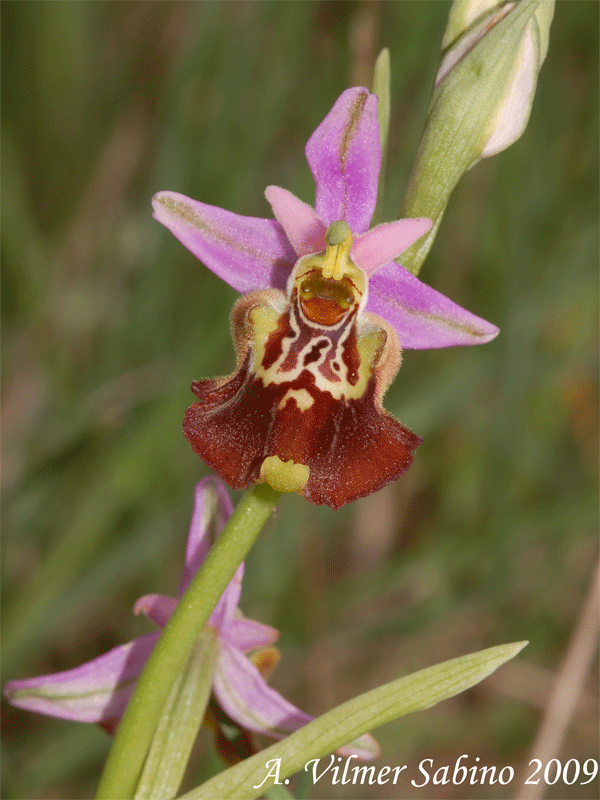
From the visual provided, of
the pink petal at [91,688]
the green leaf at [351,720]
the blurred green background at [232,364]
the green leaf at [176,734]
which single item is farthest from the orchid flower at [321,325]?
the blurred green background at [232,364]

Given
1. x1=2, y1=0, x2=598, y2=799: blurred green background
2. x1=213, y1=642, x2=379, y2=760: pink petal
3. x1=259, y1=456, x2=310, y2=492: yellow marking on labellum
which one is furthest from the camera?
x1=2, y1=0, x2=598, y2=799: blurred green background

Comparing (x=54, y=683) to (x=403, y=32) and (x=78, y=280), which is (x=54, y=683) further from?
(x=78, y=280)

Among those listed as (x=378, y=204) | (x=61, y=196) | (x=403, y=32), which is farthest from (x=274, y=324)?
(x=61, y=196)

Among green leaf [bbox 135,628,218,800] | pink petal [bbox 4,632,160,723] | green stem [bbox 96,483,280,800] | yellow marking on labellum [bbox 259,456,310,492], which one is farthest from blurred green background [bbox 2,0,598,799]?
yellow marking on labellum [bbox 259,456,310,492]

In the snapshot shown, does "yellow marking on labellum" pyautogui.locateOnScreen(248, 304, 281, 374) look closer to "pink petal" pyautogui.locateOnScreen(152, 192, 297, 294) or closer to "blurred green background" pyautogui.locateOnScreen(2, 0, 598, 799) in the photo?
"pink petal" pyautogui.locateOnScreen(152, 192, 297, 294)

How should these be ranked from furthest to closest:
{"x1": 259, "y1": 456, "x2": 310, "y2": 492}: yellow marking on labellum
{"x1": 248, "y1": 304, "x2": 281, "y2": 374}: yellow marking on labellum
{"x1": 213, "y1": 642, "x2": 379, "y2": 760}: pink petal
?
{"x1": 213, "y1": 642, "x2": 379, "y2": 760}: pink petal, {"x1": 248, "y1": 304, "x2": 281, "y2": 374}: yellow marking on labellum, {"x1": 259, "y1": 456, "x2": 310, "y2": 492}: yellow marking on labellum

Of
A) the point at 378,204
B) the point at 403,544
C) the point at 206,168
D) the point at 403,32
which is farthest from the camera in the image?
the point at 403,544

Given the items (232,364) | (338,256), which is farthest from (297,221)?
(232,364)

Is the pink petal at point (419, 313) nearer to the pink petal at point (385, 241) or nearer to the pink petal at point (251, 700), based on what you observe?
the pink petal at point (385, 241)
